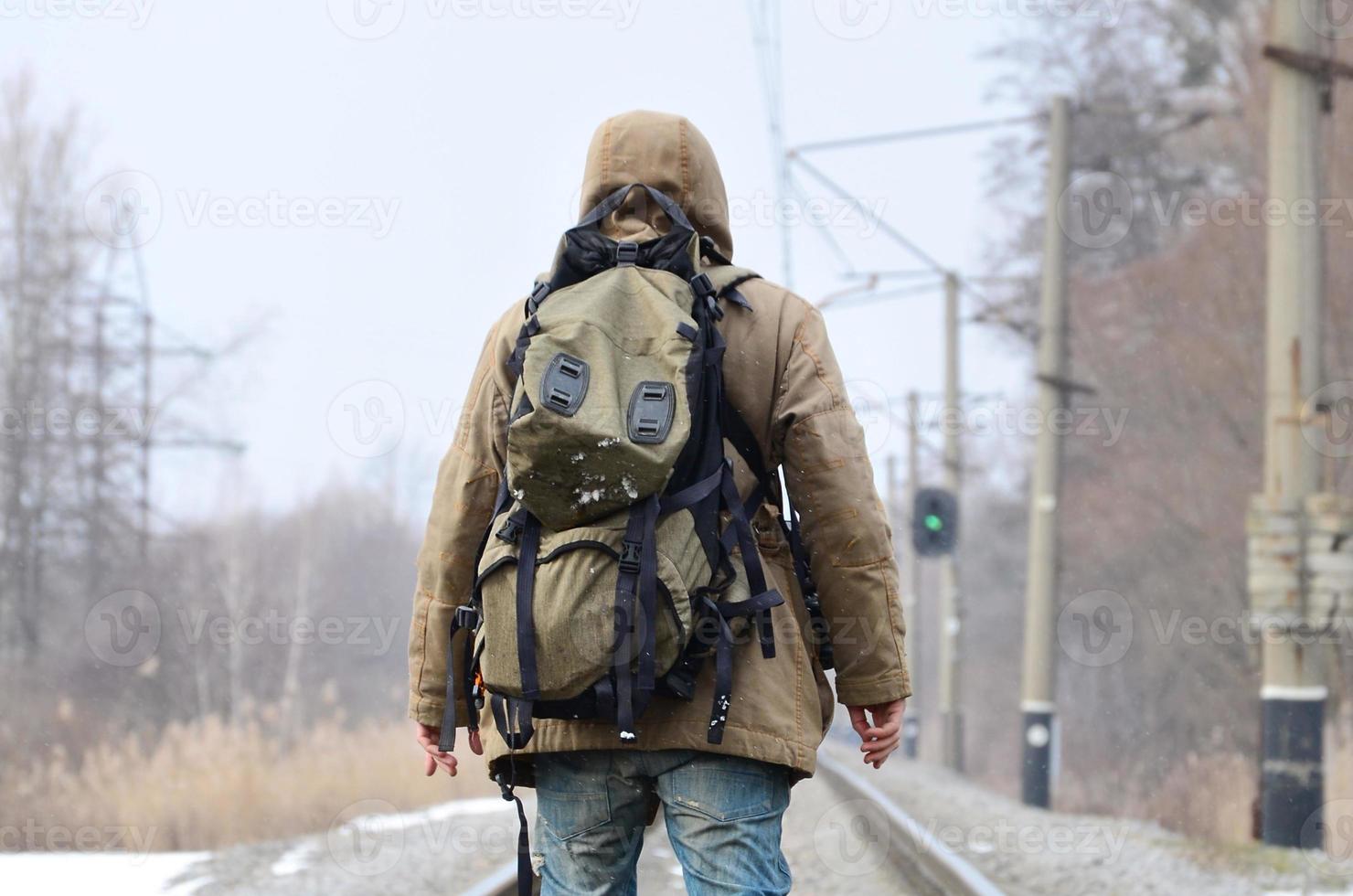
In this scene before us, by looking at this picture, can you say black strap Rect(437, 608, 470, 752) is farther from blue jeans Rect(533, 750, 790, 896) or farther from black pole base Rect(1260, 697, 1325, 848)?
black pole base Rect(1260, 697, 1325, 848)

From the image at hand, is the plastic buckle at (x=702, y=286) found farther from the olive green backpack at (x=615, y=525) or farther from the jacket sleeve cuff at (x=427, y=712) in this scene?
the jacket sleeve cuff at (x=427, y=712)

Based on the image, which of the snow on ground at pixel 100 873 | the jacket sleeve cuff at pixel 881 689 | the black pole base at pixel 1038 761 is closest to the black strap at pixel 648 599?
the jacket sleeve cuff at pixel 881 689

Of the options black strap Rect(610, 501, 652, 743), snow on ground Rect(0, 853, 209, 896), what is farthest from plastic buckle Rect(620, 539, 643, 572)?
snow on ground Rect(0, 853, 209, 896)

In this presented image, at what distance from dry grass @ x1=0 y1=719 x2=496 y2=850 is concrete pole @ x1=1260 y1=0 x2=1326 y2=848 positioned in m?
5.61

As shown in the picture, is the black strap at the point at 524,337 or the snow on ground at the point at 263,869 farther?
the snow on ground at the point at 263,869

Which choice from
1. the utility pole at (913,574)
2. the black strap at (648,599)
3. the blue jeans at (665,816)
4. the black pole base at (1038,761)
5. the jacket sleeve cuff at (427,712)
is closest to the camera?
the black strap at (648,599)

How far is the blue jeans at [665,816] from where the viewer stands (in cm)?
251

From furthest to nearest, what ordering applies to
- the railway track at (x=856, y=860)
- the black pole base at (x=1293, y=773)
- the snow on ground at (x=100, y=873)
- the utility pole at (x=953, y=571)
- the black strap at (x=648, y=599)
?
1. the utility pole at (x=953, y=571)
2. the black pole base at (x=1293, y=773)
3. the railway track at (x=856, y=860)
4. the snow on ground at (x=100, y=873)
5. the black strap at (x=648, y=599)

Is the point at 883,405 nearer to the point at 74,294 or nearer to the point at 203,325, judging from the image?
the point at 203,325

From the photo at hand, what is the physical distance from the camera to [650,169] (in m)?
2.82

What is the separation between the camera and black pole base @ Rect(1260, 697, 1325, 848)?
25.7 feet

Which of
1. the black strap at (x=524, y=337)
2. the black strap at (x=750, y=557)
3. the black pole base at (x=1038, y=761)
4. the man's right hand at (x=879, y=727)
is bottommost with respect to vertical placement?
the black pole base at (x=1038, y=761)

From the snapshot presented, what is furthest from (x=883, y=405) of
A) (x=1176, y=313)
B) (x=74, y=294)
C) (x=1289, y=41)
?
(x=1289, y=41)

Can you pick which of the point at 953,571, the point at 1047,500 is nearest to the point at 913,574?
the point at 953,571
